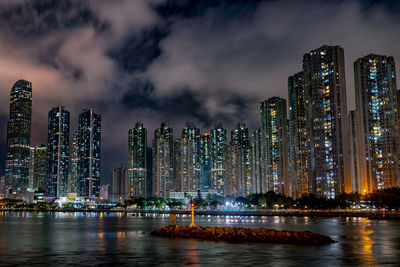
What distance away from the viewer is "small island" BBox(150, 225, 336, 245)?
134 ft

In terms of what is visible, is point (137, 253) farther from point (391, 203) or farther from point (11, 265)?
point (391, 203)

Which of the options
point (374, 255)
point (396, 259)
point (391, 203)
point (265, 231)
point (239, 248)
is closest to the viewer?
point (396, 259)

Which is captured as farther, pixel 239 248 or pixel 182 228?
pixel 182 228

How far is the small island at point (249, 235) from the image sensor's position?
4081 centimetres

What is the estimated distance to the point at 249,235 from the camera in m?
44.3

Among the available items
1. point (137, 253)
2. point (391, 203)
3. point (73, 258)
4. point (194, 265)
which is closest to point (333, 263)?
point (194, 265)

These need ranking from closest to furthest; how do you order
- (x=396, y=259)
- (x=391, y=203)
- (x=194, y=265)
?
(x=194, y=265), (x=396, y=259), (x=391, y=203)

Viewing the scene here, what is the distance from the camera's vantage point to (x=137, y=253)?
113 feet

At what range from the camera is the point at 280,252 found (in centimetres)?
3381

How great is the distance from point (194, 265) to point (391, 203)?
452 feet

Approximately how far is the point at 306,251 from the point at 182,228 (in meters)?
19.9

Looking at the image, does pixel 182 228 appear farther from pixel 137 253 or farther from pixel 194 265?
pixel 194 265

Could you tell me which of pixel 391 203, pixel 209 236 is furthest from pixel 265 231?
pixel 391 203

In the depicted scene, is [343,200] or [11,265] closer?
[11,265]
